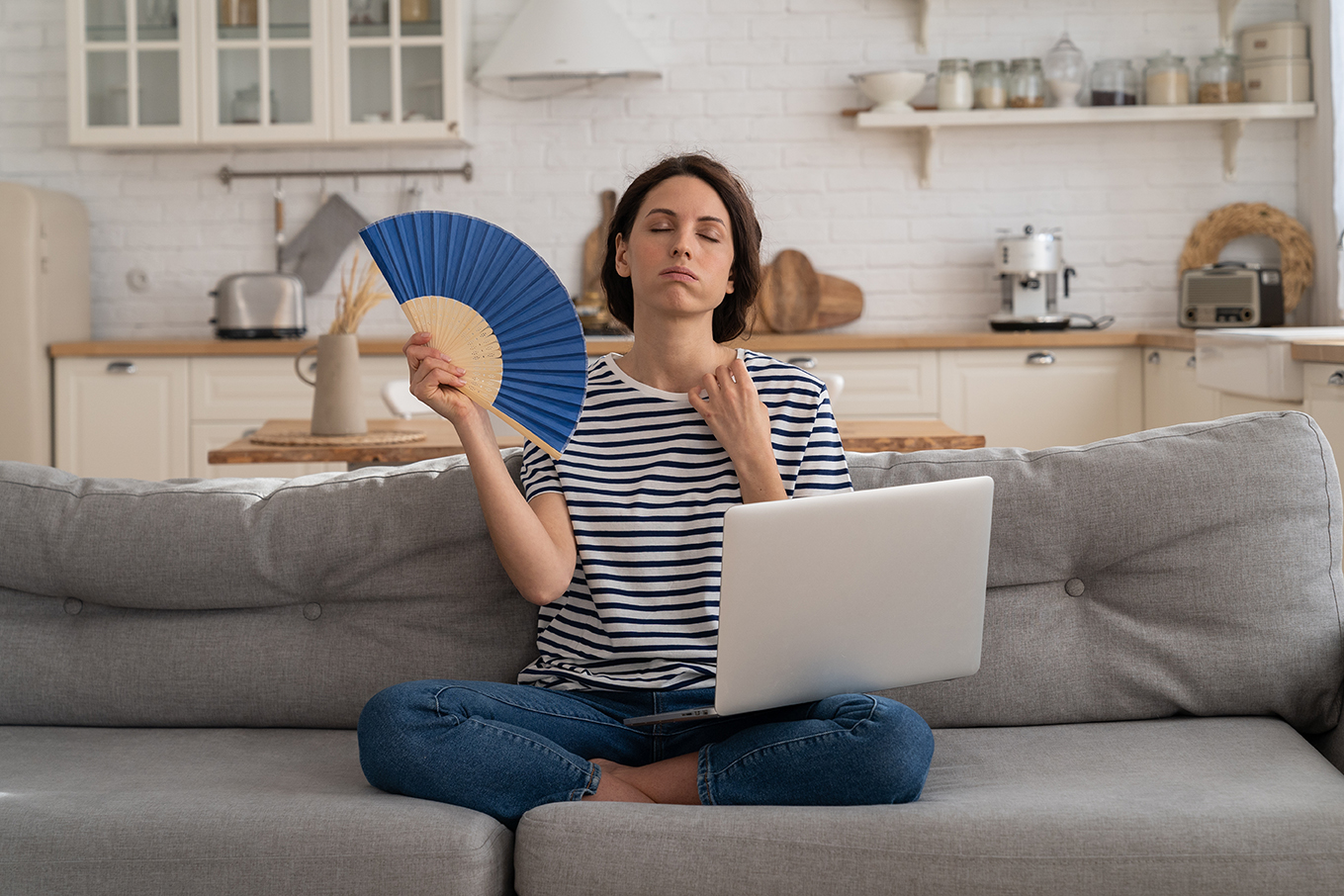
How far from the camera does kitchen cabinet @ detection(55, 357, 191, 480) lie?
4.18m

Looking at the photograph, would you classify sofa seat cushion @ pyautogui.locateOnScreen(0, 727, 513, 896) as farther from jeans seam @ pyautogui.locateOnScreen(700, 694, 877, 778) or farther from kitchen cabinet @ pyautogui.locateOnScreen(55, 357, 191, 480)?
kitchen cabinet @ pyautogui.locateOnScreen(55, 357, 191, 480)

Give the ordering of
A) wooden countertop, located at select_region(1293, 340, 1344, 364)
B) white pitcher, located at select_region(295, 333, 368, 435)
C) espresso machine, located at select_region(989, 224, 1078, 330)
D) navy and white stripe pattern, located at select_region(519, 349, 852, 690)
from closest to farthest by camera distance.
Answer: navy and white stripe pattern, located at select_region(519, 349, 852, 690)
white pitcher, located at select_region(295, 333, 368, 435)
wooden countertop, located at select_region(1293, 340, 1344, 364)
espresso machine, located at select_region(989, 224, 1078, 330)

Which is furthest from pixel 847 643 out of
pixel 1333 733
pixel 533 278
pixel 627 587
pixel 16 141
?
pixel 16 141

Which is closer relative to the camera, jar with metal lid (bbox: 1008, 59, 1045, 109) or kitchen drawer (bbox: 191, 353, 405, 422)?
kitchen drawer (bbox: 191, 353, 405, 422)

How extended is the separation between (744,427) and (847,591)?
305 mm

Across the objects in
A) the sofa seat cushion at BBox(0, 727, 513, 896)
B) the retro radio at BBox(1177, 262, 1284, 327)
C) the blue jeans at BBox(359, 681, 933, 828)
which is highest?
the retro radio at BBox(1177, 262, 1284, 327)

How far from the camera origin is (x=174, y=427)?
4180mm

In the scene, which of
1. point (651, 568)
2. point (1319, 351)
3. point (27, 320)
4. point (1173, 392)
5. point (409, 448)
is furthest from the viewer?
point (27, 320)

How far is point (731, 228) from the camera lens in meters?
1.65

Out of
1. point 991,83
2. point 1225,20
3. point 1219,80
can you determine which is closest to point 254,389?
point 991,83

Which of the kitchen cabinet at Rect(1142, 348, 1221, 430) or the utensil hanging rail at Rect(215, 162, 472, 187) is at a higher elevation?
the utensil hanging rail at Rect(215, 162, 472, 187)

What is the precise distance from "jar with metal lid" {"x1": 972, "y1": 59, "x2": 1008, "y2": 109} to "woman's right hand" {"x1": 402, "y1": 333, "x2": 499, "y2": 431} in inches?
137

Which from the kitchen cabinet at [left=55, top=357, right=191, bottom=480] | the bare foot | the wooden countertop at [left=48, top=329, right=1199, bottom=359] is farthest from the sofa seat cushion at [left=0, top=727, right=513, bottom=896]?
the kitchen cabinet at [left=55, top=357, right=191, bottom=480]

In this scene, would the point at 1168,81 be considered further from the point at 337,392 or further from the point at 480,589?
the point at 480,589
